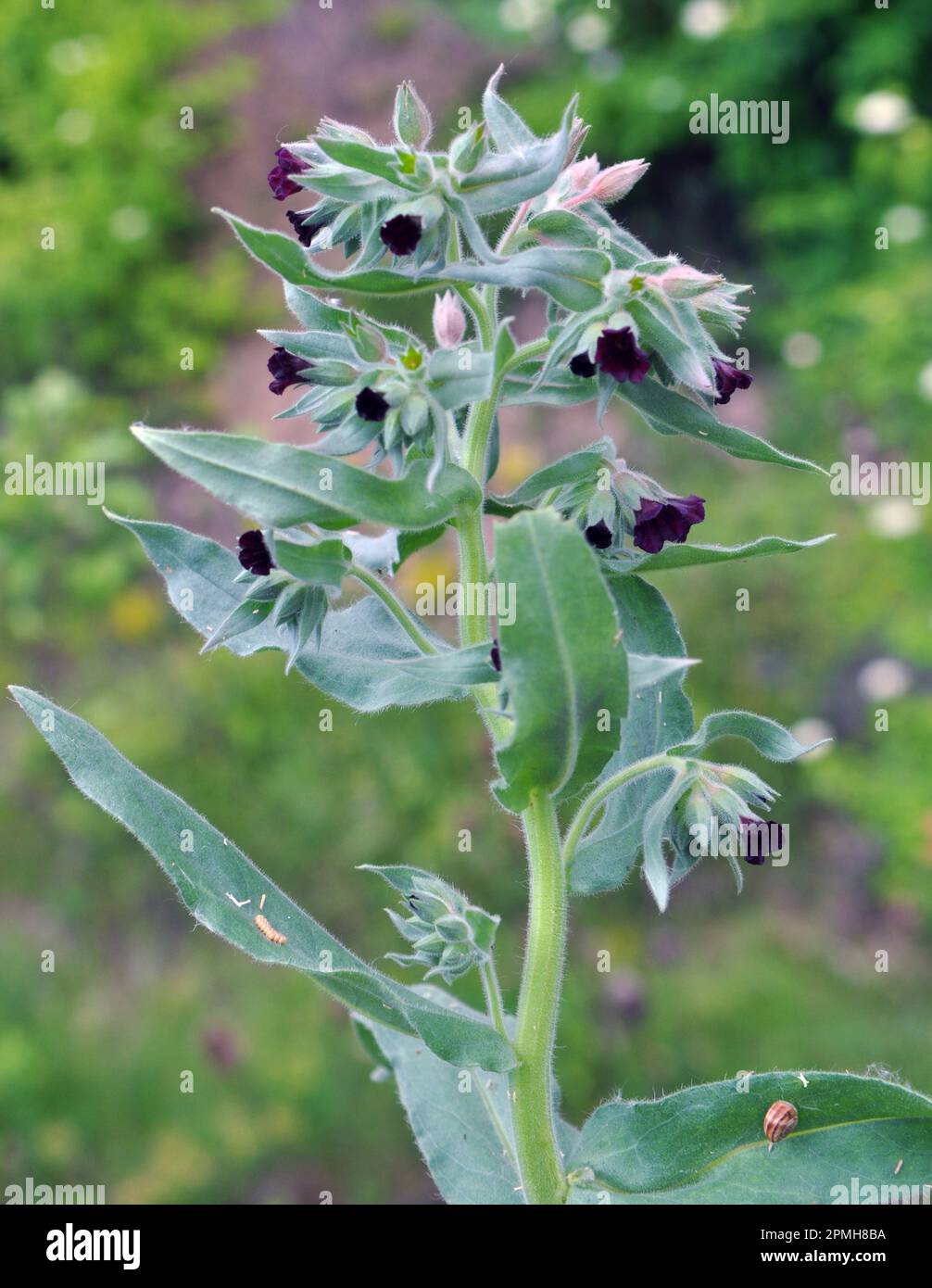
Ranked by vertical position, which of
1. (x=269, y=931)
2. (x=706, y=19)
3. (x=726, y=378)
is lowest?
(x=269, y=931)

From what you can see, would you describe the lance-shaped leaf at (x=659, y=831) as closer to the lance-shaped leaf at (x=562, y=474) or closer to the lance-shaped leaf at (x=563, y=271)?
the lance-shaped leaf at (x=562, y=474)

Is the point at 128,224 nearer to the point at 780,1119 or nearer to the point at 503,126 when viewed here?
the point at 503,126

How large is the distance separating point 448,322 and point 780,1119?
1.28 m

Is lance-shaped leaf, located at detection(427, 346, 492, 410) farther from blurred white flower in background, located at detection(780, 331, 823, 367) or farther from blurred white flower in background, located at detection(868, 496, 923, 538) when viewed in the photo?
blurred white flower in background, located at detection(780, 331, 823, 367)

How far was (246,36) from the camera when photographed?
9961mm

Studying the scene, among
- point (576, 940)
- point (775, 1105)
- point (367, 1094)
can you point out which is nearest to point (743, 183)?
point (576, 940)

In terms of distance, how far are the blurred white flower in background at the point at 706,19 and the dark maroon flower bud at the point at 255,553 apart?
6.94m

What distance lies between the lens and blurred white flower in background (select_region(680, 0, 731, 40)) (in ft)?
24.9

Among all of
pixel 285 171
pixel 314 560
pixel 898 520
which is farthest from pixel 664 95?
pixel 314 560

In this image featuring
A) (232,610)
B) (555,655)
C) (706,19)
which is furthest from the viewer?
(706,19)

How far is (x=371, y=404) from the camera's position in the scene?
1.69 meters

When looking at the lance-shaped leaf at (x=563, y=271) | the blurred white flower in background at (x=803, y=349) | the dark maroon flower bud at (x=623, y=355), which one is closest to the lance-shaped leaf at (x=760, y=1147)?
the dark maroon flower bud at (x=623, y=355)

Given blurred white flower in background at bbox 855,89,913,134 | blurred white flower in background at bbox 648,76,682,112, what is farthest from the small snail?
blurred white flower in background at bbox 648,76,682,112

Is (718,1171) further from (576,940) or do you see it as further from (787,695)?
(787,695)
